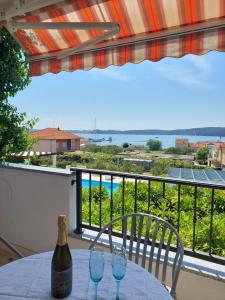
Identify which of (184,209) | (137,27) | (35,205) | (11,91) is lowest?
(184,209)

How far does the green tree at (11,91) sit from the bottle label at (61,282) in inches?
→ 97.7

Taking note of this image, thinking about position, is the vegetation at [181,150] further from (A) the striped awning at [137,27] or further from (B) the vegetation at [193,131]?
(A) the striped awning at [137,27]

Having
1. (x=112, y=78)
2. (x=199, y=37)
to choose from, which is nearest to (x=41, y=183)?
(x=199, y=37)

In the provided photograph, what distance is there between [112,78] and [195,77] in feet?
14.2

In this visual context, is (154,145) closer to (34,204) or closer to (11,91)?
(34,204)

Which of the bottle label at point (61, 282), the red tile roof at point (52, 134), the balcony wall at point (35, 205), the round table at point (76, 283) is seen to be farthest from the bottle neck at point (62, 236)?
the red tile roof at point (52, 134)

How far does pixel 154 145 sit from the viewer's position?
4.77m

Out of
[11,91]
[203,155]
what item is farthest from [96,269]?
[203,155]

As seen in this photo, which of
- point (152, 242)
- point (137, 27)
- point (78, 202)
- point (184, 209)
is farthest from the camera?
point (184, 209)

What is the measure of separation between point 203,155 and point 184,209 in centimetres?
131

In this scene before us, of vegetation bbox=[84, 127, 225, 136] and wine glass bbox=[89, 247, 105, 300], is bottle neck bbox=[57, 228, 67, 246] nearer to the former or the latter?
wine glass bbox=[89, 247, 105, 300]

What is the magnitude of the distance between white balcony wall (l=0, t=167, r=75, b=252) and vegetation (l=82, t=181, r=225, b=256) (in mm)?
521

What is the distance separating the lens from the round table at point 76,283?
3.71 feet

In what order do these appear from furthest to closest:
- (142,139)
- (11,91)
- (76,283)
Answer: (142,139) → (11,91) → (76,283)
